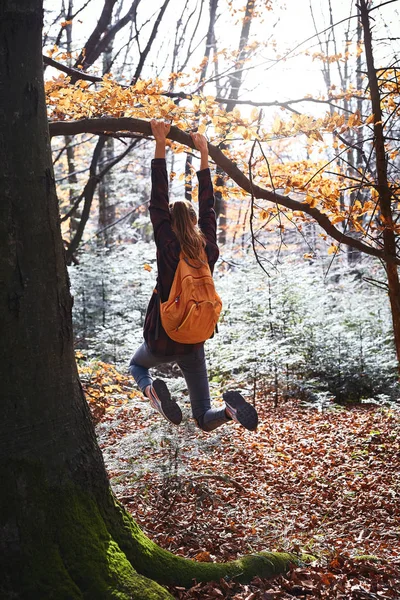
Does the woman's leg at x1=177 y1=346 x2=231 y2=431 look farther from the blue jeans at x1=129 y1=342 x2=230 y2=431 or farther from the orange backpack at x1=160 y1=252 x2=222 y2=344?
the orange backpack at x1=160 y1=252 x2=222 y2=344

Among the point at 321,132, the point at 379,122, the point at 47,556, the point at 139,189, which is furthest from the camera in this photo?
the point at 139,189

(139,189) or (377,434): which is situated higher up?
(139,189)

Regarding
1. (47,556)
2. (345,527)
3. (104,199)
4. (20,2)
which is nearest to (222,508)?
(345,527)

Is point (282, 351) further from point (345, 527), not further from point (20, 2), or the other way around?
point (20, 2)

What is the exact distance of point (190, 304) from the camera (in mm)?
3258

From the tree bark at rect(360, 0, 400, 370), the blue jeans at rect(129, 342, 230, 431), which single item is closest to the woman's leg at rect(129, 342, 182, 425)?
the blue jeans at rect(129, 342, 230, 431)

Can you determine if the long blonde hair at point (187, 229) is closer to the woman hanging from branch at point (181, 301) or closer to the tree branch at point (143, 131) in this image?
the woman hanging from branch at point (181, 301)

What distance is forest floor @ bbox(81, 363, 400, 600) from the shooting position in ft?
10.2

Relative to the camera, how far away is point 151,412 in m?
4.68

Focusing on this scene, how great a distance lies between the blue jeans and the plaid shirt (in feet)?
0.27

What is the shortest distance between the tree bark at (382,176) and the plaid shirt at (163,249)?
4.69 feet

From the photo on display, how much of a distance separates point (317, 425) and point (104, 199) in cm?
973

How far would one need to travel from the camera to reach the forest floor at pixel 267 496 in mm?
3111

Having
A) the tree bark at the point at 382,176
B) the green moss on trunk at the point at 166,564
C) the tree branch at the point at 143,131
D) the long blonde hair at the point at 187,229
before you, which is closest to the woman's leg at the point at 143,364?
the long blonde hair at the point at 187,229
